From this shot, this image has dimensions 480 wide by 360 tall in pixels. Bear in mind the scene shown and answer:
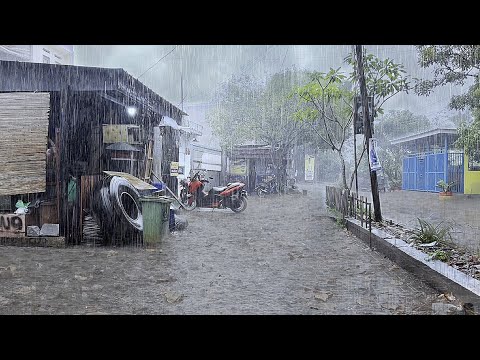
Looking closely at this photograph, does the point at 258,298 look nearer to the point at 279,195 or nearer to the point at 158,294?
the point at 158,294

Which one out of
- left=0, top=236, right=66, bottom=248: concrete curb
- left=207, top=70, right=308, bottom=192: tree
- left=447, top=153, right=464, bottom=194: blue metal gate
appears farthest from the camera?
left=207, top=70, right=308, bottom=192: tree

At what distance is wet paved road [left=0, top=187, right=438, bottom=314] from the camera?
3.20 metres

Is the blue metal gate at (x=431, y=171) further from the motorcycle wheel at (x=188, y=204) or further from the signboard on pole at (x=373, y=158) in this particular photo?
the motorcycle wheel at (x=188, y=204)

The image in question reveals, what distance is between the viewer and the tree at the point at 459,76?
8312mm

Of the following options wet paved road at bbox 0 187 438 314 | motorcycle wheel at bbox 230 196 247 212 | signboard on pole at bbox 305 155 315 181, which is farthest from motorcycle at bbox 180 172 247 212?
signboard on pole at bbox 305 155 315 181

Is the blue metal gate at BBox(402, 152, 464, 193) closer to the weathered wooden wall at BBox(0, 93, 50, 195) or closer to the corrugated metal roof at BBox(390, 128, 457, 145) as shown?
the corrugated metal roof at BBox(390, 128, 457, 145)

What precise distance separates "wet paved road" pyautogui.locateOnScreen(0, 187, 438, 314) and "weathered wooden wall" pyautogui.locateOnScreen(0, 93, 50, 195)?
91cm

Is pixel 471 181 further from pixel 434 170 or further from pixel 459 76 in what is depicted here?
pixel 459 76

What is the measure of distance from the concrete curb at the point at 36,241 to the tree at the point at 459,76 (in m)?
7.48

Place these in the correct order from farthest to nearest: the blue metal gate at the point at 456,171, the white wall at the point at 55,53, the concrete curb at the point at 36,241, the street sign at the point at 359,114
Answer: the white wall at the point at 55,53 < the blue metal gate at the point at 456,171 < the street sign at the point at 359,114 < the concrete curb at the point at 36,241

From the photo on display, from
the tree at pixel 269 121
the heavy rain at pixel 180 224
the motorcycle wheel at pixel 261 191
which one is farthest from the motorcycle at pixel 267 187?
the heavy rain at pixel 180 224

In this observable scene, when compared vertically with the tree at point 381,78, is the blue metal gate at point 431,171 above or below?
below

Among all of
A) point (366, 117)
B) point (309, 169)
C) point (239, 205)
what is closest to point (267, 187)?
point (239, 205)
